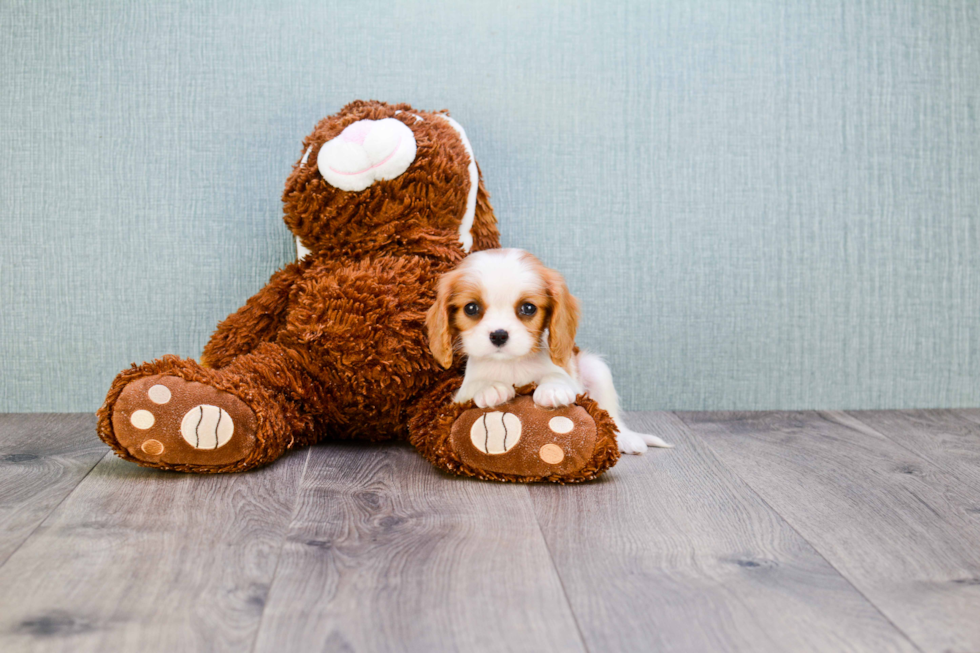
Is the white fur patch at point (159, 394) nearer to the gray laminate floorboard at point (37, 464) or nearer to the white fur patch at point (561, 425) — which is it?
the gray laminate floorboard at point (37, 464)

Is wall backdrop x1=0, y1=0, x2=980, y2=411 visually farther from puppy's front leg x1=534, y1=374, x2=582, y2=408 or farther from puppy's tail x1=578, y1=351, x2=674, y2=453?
puppy's front leg x1=534, y1=374, x2=582, y2=408

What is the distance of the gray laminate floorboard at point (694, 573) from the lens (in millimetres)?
686

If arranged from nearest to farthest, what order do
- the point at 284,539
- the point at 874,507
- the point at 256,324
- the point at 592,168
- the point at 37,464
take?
the point at 284,539 < the point at 874,507 < the point at 37,464 < the point at 256,324 < the point at 592,168

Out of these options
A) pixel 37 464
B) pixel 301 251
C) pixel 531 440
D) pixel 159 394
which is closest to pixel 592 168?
pixel 301 251

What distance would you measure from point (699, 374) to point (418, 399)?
0.62m

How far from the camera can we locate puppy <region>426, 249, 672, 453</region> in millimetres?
1104

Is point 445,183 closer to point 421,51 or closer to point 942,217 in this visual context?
point 421,51

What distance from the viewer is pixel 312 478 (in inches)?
45.1

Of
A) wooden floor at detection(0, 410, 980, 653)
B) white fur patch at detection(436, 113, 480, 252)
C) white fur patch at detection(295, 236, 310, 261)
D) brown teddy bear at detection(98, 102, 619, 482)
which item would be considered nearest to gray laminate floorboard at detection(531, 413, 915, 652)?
wooden floor at detection(0, 410, 980, 653)

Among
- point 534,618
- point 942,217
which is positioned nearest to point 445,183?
point 534,618

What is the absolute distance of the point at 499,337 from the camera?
3.56ft

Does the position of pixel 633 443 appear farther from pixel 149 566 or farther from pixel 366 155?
pixel 149 566

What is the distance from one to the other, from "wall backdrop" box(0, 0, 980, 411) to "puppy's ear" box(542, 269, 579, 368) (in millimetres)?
458

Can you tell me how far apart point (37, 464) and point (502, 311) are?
724 mm
